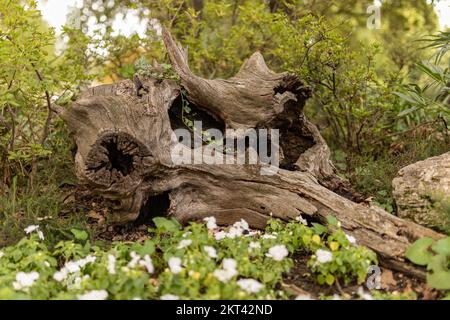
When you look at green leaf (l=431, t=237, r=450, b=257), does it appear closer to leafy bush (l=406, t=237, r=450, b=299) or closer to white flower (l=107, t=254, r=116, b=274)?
leafy bush (l=406, t=237, r=450, b=299)

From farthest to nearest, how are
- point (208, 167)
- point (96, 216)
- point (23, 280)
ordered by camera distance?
point (96, 216)
point (208, 167)
point (23, 280)

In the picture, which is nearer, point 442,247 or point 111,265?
point 111,265

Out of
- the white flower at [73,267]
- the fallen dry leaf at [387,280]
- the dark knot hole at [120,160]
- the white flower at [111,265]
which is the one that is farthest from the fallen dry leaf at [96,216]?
the fallen dry leaf at [387,280]

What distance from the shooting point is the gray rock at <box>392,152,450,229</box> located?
386 cm

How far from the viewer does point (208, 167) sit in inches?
168

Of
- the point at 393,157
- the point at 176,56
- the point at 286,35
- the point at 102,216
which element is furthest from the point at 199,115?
the point at 393,157

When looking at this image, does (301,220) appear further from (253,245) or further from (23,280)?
(23,280)

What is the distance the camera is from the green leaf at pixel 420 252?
3.22 meters

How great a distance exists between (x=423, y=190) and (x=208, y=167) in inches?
66.0

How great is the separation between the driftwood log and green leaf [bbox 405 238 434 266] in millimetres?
169

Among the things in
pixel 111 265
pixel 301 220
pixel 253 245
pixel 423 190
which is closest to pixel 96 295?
pixel 111 265

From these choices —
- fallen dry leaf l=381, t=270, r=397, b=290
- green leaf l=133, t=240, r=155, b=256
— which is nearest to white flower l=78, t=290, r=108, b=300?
green leaf l=133, t=240, r=155, b=256

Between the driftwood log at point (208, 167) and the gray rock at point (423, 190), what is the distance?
Answer: 279 mm

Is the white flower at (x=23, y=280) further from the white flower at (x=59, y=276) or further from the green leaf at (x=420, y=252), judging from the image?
the green leaf at (x=420, y=252)
